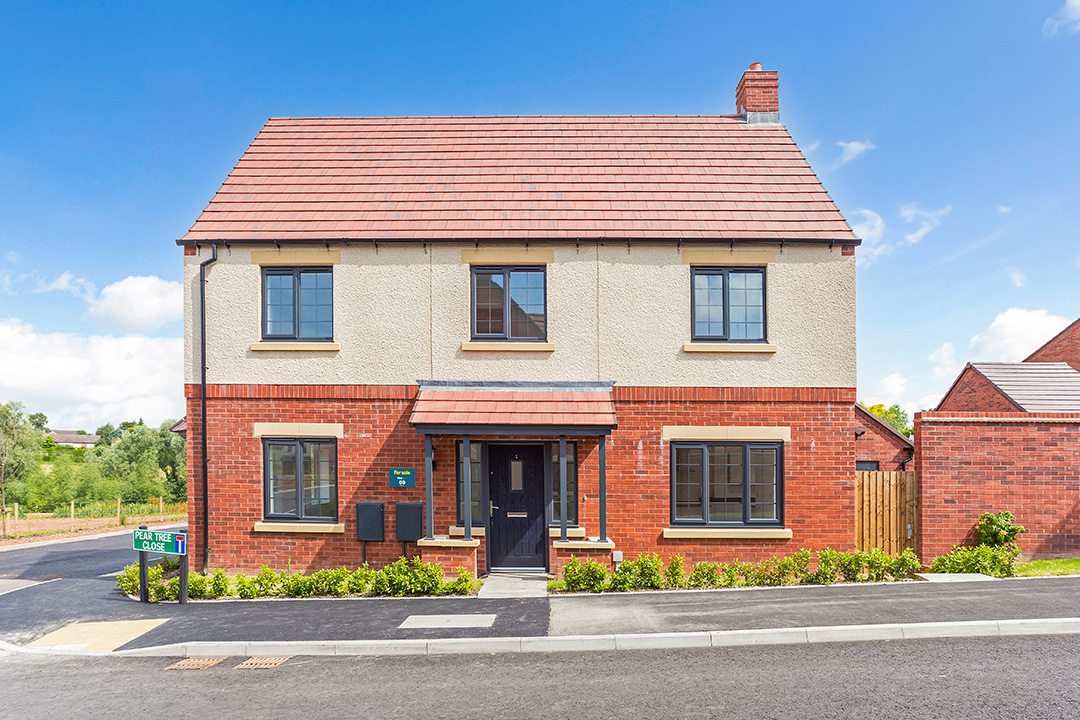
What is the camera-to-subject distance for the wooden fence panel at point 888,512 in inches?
442

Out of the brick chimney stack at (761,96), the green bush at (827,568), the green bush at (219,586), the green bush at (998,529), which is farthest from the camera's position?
the brick chimney stack at (761,96)

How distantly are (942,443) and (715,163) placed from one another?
22.4 feet

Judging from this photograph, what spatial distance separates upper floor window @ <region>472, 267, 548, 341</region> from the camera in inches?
442

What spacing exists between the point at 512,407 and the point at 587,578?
9.69 feet

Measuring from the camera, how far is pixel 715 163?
1305 centimetres

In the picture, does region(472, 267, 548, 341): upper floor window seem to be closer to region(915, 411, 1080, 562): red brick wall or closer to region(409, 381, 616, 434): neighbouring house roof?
region(409, 381, 616, 434): neighbouring house roof

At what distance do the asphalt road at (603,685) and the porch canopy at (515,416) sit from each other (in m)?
3.43

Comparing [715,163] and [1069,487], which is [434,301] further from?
[1069,487]

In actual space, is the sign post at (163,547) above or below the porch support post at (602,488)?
below

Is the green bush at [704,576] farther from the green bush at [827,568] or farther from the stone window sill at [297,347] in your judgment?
the stone window sill at [297,347]

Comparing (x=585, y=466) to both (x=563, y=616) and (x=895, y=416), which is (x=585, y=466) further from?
(x=895, y=416)

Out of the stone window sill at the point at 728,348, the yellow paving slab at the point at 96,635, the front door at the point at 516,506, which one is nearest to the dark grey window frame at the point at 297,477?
the yellow paving slab at the point at 96,635

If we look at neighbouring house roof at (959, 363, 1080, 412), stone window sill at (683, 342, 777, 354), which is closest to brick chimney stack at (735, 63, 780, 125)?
stone window sill at (683, 342, 777, 354)

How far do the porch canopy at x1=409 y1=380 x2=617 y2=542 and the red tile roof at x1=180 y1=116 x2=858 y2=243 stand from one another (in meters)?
2.72
